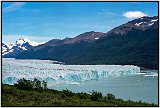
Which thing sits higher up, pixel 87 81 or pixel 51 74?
pixel 51 74

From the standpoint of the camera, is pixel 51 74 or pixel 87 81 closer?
pixel 51 74

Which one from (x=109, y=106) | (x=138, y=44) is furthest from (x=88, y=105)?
(x=138, y=44)

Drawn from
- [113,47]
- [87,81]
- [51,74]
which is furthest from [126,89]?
[113,47]

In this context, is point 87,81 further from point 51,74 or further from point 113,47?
point 113,47

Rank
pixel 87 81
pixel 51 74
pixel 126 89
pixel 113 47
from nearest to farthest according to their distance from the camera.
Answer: pixel 126 89, pixel 51 74, pixel 87 81, pixel 113 47

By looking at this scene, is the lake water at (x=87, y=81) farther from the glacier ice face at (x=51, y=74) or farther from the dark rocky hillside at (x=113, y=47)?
the dark rocky hillside at (x=113, y=47)

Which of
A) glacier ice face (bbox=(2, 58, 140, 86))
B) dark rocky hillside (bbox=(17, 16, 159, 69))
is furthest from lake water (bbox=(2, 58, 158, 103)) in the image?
dark rocky hillside (bbox=(17, 16, 159, 69))

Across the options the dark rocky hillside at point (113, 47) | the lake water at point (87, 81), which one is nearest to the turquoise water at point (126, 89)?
the lake water at point (87, 81)

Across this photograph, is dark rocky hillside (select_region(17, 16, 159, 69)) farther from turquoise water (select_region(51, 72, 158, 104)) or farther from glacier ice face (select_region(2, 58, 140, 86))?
turquoise water (select_region(51, 72, 158, 104))

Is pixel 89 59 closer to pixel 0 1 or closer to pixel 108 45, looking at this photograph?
pixel 108 45

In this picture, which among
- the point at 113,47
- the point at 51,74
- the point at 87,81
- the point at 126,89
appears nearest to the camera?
the point at 126,89

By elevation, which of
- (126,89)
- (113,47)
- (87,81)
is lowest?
(126,89)
